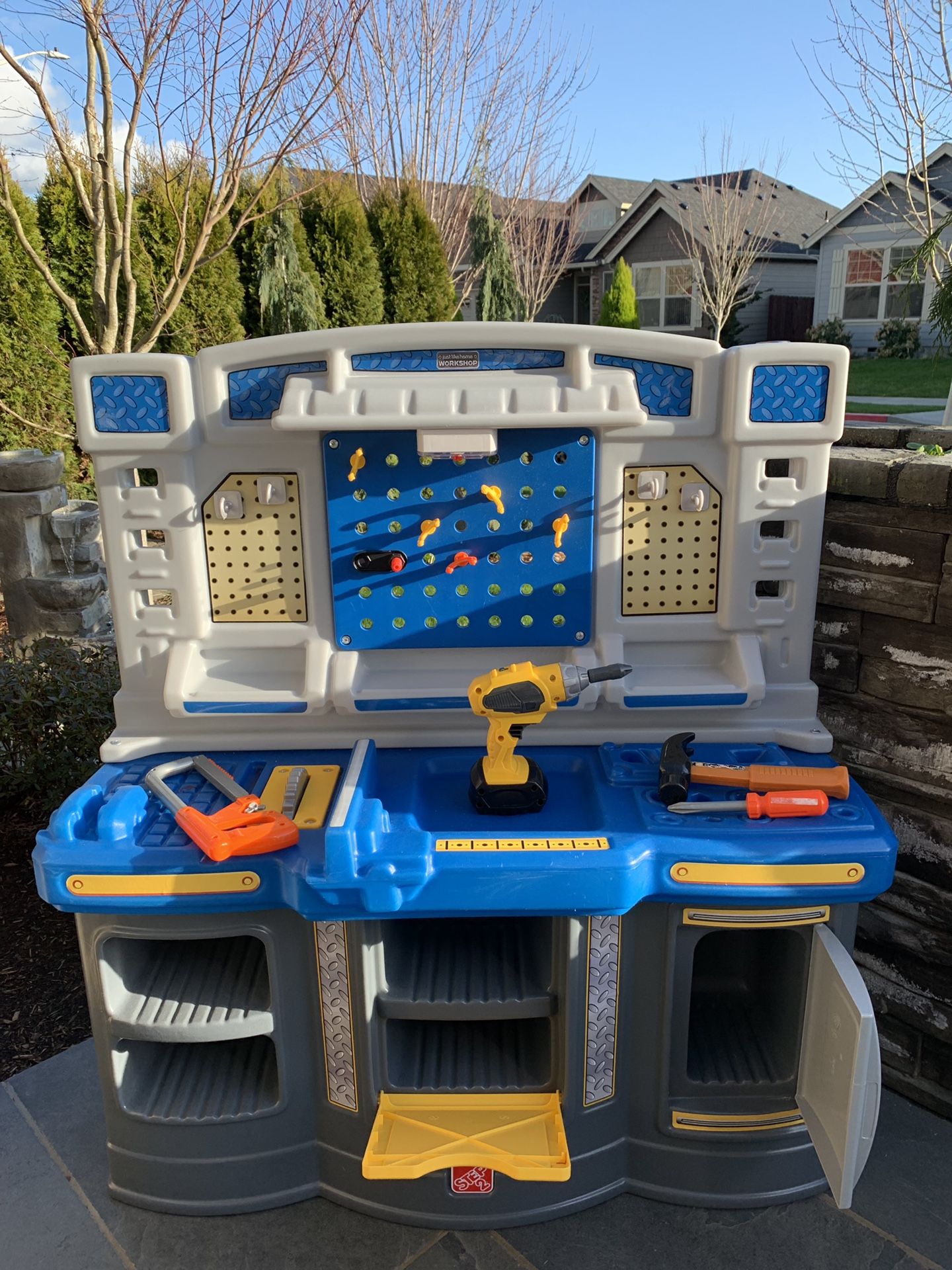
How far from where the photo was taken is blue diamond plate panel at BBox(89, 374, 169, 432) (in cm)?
233

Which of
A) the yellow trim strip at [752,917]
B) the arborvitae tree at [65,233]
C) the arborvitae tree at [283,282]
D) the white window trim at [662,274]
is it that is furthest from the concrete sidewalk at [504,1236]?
the white window trim at [662,274]

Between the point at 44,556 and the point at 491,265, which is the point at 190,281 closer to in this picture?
the point at 44,556

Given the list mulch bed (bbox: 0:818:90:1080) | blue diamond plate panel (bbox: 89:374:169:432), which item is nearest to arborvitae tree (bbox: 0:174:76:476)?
mulch bed (bbox: 0:818:90:1080)

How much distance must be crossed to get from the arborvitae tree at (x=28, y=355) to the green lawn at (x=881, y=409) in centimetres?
977

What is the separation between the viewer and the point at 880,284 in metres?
21.2

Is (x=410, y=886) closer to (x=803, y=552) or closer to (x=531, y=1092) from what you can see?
(x=531, y=1092)

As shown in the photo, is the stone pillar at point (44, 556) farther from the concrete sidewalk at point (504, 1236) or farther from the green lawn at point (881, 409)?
the green lawn at point (881, 409)

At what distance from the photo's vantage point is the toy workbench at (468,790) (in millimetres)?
1973

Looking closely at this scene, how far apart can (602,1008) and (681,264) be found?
22.7 m

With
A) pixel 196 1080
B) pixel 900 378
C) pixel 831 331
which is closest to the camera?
pixel 196 1080

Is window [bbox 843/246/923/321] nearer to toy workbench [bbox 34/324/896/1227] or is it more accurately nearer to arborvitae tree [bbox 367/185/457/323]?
arborvitae tree [bbox 367/185/457/323]

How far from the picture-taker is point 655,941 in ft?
7.04

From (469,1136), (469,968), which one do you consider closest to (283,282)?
(469,968)

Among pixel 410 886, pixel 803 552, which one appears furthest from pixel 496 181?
pixel 410 886
